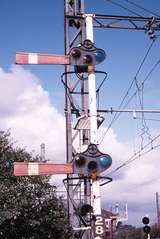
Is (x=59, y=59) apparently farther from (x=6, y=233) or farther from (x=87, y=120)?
(x=6, y=233)

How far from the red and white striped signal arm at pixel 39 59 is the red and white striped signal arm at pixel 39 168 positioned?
92.0 inches

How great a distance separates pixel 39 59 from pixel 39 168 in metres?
2.49

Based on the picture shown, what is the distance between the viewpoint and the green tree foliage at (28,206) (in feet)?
56.5

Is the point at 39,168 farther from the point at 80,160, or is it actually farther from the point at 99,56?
the point at 99,56

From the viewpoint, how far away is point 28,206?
1770 centimetres

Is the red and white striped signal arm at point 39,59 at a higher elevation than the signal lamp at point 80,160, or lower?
higher

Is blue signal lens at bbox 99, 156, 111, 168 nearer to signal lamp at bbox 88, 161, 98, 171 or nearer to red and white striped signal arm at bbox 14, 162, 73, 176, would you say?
signal lamp at bbox 88, 161, 98, 171

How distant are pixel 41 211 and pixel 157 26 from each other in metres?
8.97

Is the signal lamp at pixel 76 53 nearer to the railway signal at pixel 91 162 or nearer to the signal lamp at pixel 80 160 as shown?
the railway signal at pixel 91 162

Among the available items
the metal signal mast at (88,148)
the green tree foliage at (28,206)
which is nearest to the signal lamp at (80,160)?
the metal signal mast at (88,148)

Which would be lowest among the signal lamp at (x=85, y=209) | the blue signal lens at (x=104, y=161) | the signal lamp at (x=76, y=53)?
the signal lamp at (x=85, y=209)

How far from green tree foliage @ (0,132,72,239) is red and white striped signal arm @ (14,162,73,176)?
7.93 meters

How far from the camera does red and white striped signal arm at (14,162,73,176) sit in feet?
30.0

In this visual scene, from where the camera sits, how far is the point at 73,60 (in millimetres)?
9969
